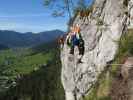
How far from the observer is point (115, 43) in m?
39.5

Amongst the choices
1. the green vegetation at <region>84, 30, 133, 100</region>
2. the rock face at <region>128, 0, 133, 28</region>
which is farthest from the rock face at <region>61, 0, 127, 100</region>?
the green vegetation at <region>84, 30, 133, 100</region>

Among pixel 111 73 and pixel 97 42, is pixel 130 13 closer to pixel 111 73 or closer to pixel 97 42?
pixel 97 42

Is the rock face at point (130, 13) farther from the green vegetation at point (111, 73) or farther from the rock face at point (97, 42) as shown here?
the rock face at point (97, 42)

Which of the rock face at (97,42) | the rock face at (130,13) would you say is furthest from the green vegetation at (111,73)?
the rock face at (97,42)

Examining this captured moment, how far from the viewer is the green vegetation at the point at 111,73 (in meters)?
34.9

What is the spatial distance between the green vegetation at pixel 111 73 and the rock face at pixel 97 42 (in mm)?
1205

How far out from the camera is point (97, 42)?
139 ft

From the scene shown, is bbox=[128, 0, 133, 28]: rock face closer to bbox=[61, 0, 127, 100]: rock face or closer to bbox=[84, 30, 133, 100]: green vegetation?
bbox=[84, 30, 133, 100]: green vegetation

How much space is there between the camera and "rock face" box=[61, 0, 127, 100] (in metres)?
39.9

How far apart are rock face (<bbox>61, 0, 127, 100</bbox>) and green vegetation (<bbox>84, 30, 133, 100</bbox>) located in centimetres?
121

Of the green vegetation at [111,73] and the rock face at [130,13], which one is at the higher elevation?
the rock face at [130,13]

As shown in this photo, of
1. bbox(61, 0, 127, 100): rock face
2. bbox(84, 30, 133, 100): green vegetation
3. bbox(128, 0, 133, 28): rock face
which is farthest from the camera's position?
bbox(61, 0, 127, 100): rock face

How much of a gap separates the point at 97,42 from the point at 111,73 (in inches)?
304

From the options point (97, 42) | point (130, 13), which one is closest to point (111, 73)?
point (130, 13)
